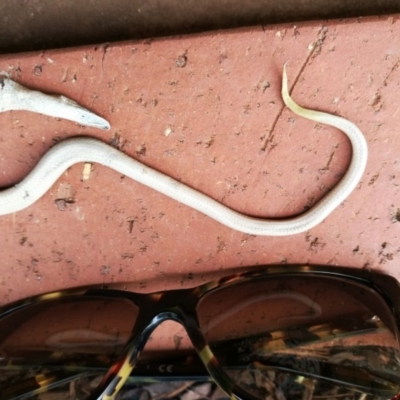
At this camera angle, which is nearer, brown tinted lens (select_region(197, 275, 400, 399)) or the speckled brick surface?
the speckled brick surface

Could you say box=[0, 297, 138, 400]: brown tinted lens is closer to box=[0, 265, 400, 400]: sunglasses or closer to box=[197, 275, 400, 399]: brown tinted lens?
box=[0, 265, 400, 400]: sunglasses

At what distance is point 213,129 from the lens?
53 centimetres

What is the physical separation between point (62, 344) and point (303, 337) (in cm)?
30

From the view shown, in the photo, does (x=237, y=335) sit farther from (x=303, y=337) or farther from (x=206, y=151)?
(x=206, y=151)

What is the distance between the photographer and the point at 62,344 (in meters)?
0.65

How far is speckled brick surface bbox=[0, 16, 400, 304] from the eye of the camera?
1.57 feet

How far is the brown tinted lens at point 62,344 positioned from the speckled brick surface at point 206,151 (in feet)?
0.11

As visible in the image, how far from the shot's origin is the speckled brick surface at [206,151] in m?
0.48

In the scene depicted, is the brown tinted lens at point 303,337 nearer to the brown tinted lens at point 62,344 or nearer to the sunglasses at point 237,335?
the sunglasses at point 237,335

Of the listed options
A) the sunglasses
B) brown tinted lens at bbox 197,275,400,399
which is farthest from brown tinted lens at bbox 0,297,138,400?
brown tinted lens at bbox 197,275,400,399

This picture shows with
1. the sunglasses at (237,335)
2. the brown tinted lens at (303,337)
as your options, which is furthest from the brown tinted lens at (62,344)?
the brown tinted lens at (303,337)

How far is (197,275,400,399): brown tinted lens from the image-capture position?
24.6 inches

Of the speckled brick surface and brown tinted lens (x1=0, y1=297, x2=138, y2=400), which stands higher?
the speckled brick surface

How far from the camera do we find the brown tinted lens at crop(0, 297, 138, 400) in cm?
63
